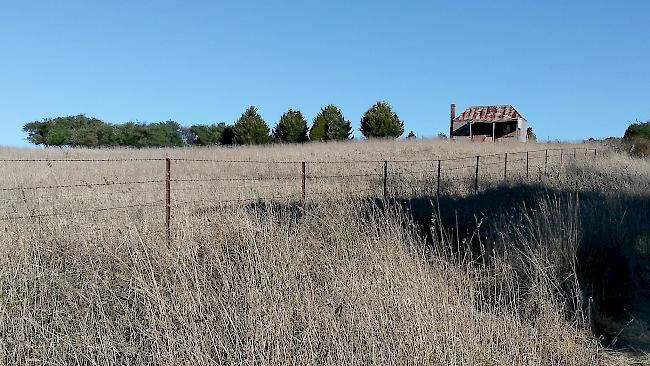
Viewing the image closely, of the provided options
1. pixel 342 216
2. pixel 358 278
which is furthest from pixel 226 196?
pixel 358 278

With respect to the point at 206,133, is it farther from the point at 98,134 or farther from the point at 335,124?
the point at 335,124

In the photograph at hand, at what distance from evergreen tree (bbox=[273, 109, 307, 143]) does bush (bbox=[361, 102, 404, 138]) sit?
6.98 metres

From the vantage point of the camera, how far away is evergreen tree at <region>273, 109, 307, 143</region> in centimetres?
5384

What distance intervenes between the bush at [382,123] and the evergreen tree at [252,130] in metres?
10.6

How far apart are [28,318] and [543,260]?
478 cm

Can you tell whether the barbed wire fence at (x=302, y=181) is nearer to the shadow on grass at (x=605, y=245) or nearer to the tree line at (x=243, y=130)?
the shadow on grass at (x=605, y=245)

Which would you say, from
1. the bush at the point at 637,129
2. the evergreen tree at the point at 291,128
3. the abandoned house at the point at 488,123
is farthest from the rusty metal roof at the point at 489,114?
the evergreen tree at the point at 291,128

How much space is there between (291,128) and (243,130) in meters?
5.03

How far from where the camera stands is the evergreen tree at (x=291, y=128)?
53844 mm

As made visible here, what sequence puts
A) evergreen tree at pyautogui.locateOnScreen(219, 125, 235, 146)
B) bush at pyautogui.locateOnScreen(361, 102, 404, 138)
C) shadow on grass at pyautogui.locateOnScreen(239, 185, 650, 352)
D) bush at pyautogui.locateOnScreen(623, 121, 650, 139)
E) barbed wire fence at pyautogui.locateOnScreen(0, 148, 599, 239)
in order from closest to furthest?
shadow on grass at pyautogui.locateOnScreen(239, 185, 650, 352) < barbed wire fence at pyautogui.locateOnScreen(0, 148, 599, 239) < bush at pyautogui.locateOnScreen(623, 121, 650, 139) < bush at pyautogui.locateOnScreen(361, 102, 404, 138) < evergreen tree at pyautogui.locateOnScreen(219, 125, 235, 146)

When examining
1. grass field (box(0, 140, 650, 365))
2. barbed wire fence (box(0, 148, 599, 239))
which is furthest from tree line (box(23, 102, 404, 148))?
grass field (box(0, 140, 650, 365))

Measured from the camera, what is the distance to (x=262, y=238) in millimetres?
5316

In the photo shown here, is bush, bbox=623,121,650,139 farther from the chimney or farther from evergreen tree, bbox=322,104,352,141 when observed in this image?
evergreen tree, bbox=322,104,352,141

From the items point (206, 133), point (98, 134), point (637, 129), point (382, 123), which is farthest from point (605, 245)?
point (206, 133)
